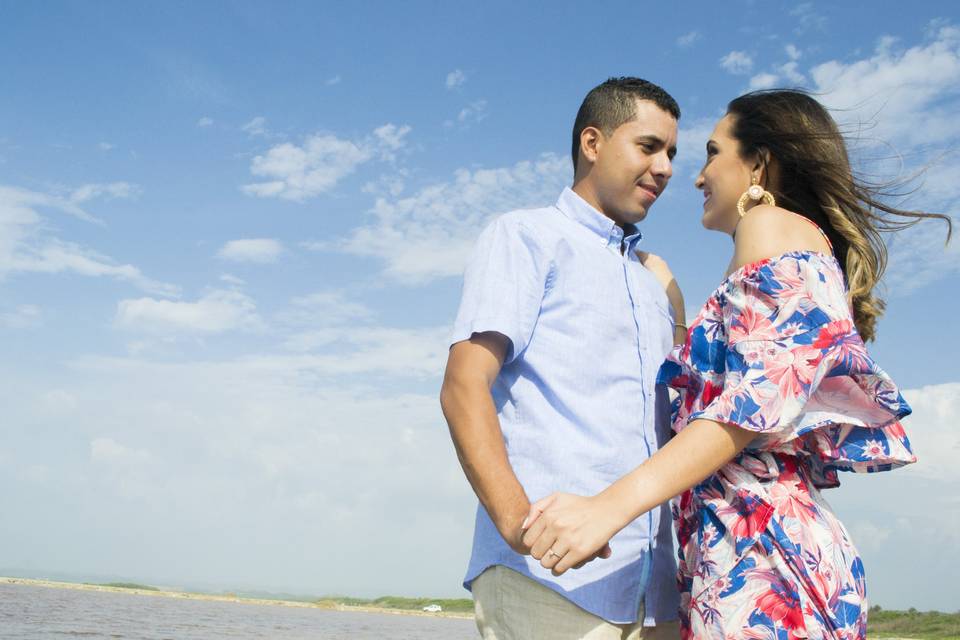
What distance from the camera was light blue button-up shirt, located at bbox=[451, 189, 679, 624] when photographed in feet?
7.36

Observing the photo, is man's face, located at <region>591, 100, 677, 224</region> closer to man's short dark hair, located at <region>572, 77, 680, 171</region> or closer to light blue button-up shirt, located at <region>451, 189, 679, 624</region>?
man's short dark hair, located at <region>572, 77, 680, 171</region>

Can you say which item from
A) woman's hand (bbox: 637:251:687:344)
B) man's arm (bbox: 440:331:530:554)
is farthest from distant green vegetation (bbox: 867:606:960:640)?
man's arm (bbox: 440:331:530:554)

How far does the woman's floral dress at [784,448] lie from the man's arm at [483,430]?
481mm

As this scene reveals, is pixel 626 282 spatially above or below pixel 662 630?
above

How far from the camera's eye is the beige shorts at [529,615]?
2.14m

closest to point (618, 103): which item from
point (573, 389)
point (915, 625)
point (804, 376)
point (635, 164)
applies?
point (635, 164)

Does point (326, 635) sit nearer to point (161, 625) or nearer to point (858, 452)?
point (161, 625)

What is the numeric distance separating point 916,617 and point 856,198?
3599 centimetres

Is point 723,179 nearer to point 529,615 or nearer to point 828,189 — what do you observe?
point 828,189

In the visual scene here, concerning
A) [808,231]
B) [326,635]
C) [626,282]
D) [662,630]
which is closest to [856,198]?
[808,231]

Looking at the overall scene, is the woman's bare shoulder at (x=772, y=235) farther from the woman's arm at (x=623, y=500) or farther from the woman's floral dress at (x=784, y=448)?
the woman's arm at (x=623, y=500)

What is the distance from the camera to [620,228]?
2848 mm

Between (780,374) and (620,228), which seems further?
(620,228)

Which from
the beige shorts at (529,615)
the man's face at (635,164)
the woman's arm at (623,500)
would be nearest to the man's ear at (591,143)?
the man's face at (635,164)
